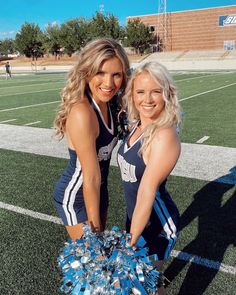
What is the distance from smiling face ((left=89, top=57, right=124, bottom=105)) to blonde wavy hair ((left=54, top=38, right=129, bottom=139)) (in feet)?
0.08

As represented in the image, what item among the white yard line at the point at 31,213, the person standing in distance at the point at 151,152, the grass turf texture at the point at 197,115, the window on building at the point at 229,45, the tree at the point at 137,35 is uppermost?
the tree at the point at 137,35

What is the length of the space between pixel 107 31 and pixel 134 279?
7046 cm

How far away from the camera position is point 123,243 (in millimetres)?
1543

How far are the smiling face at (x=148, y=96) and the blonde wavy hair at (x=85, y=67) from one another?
0.21m

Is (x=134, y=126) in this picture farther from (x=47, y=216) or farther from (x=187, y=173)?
(x=187, y=173)

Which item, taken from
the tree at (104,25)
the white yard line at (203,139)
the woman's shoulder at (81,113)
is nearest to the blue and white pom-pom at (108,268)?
the woman's shoulder at (81,113)

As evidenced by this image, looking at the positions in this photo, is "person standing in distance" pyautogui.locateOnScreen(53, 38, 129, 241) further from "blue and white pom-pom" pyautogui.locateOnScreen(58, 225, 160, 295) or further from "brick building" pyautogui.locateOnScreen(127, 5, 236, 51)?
"brick building" pyautogui.locateOnScreen(127, 5, 236, 51)

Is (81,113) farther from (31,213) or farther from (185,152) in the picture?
(185,152)

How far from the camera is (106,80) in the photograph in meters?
2.02

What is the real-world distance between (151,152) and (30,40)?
73239 millimetres

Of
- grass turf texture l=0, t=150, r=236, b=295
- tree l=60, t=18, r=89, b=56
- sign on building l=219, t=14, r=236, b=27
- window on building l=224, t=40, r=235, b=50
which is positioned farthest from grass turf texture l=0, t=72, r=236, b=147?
tree l=60, t=18, r=89, b=56

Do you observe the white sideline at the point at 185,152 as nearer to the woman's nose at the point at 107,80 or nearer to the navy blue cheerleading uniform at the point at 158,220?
the navy blue cheerleading uniform at the point at 158,220

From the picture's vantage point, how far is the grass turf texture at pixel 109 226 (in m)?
A: 2.79

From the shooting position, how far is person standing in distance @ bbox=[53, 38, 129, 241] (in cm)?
186
